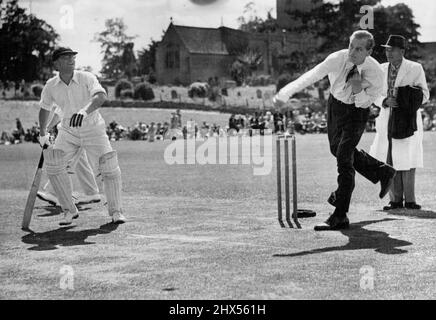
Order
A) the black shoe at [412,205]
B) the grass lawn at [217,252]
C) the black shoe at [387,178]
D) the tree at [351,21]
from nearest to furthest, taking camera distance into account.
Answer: the grass lawn at [217,252] < the black shoe at [387,178] < the black shoe at [412,205] < the tree at [351,21]

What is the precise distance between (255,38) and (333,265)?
138895mm

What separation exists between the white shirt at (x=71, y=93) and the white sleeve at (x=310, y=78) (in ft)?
8.25

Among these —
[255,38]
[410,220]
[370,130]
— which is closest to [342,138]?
[410,220]

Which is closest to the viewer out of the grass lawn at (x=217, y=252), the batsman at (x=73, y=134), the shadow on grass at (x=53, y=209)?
the grass lawn at (x=217, y=252)

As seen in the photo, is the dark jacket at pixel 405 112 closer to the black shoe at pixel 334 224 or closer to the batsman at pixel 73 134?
the black shoe at pixel 334 224

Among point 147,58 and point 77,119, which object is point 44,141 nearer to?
point 77,119

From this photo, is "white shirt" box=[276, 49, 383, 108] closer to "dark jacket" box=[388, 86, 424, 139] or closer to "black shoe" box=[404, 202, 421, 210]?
"dark jacket" box=[388, 86, 424, 139]

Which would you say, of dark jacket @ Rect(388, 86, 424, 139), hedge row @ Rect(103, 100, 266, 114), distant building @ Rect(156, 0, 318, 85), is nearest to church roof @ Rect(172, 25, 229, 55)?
distant building @ Rect(156, 0, 318, 85)

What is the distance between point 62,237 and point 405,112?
5005 mm

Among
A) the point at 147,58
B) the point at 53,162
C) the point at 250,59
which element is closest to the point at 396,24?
the point at 250,59

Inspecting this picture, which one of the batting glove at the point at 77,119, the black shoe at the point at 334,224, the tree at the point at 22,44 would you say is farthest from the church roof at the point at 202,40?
the black shoe at the point at 334,224

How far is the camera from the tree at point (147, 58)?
129750mm

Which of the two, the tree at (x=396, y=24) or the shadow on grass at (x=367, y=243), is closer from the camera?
the shadow on grass at (x=367, y=243)

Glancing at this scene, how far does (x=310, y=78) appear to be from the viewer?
8.65 meters
